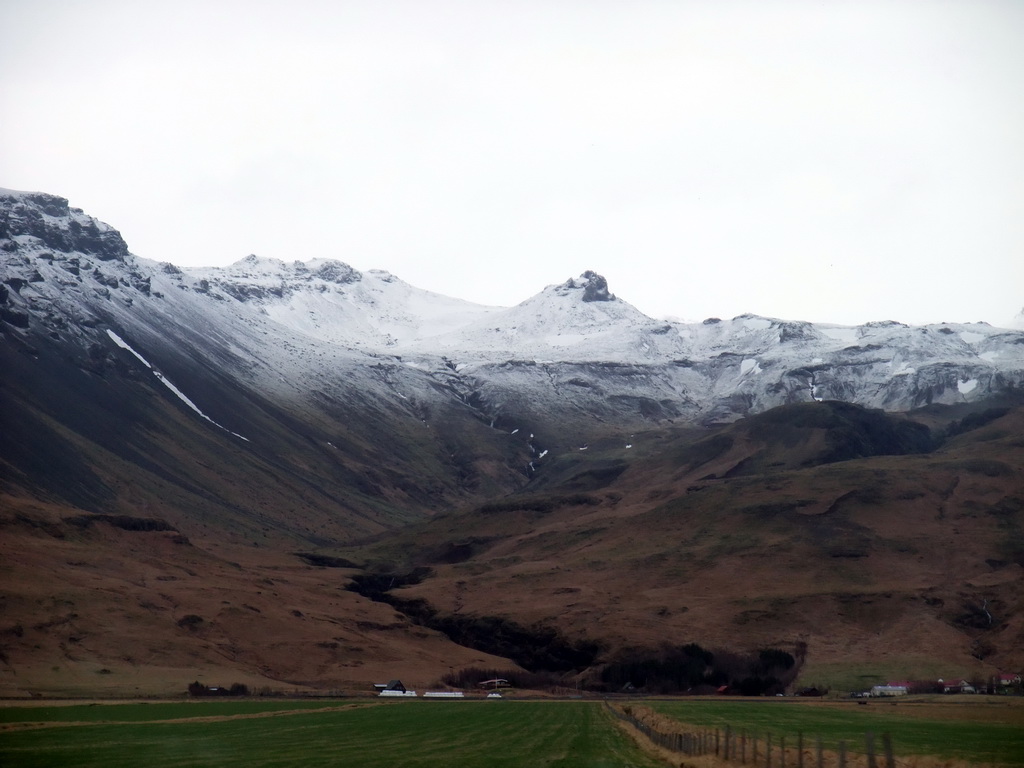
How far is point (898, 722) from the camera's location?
54.4m

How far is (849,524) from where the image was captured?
150m

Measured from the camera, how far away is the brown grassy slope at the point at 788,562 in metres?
117

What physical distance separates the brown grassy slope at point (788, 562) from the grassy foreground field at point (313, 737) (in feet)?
179

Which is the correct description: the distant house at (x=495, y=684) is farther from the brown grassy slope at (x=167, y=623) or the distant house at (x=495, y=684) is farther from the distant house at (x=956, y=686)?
the distant house at (x=956, y=686)

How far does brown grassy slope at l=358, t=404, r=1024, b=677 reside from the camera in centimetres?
11738

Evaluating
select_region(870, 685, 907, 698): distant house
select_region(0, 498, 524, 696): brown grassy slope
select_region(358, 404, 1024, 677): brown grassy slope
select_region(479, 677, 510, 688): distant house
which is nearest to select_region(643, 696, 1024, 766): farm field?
select_region(870, 685, 907, 698): distant house

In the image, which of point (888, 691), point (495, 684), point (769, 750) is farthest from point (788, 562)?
point (769, 750)

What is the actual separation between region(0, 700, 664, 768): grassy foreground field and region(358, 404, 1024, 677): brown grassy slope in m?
54.4

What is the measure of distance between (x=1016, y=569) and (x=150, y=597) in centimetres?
9922

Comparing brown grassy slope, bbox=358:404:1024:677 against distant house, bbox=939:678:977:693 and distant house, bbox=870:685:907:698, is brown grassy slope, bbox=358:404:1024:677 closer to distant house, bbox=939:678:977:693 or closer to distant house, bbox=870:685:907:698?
distant house, bbox=939:678:977:693

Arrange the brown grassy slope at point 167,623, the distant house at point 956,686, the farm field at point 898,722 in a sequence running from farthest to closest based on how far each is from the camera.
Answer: the brown grassy slope at point 167,623 → the distant house at point 956,686 → the farm field at point 898,722

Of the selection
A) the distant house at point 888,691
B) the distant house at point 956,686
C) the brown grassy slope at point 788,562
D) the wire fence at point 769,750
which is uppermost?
the brown grassy slope at point 788,562

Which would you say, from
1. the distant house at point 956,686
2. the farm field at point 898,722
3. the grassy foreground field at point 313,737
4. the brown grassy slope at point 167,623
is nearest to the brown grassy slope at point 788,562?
the distant house at point 956,686

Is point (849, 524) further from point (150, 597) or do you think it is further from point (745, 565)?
point (150, 597)
